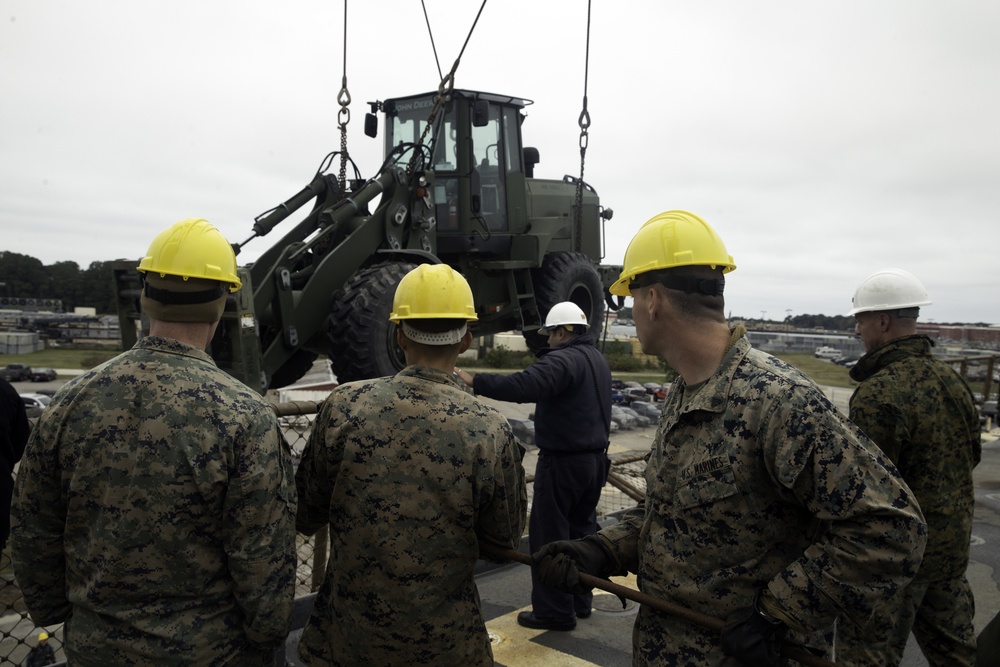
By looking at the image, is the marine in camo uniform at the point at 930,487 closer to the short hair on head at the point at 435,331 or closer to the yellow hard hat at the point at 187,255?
the short hair on head at the point at 435,331

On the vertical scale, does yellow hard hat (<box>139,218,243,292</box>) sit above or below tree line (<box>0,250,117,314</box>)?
below

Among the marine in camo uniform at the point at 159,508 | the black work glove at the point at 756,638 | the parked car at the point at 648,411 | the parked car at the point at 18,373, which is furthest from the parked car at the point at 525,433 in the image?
the parked car at the point at 18,373

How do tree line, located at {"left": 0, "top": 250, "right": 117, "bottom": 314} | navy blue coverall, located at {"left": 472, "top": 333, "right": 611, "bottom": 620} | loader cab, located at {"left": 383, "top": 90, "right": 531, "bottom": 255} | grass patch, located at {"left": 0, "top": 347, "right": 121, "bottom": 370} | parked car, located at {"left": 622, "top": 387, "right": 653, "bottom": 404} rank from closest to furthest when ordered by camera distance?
navy blue coverall, located at {"left": 472, "top": 333, "right": 611, "bottom": 620}, loader cab, located at {"left": 383, "top": 90, "right": 531, "bottom": 255}, parked car, located at {"left": 622, "top": 387, "right": 653, "bottom": 404}, grass patch, located at {"left": 0, "top": 347, "right": 121, "bottom": 370}, tree line, located at {"left": 0, "top": 250, "right": 117, "bottom": 314}

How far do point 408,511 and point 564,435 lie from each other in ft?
7.55

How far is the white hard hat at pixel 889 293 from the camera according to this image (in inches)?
141

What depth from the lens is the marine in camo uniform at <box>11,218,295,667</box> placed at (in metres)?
2.14

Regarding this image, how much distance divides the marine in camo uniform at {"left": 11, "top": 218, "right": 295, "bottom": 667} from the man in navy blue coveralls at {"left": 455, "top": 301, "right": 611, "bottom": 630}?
2351 millimetres

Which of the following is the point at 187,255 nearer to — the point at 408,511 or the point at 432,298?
the point at 432,298

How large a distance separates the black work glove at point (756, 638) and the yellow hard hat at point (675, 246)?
0.93 meters

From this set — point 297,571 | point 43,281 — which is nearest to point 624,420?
point 297,571

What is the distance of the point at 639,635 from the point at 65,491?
1664 millimetres

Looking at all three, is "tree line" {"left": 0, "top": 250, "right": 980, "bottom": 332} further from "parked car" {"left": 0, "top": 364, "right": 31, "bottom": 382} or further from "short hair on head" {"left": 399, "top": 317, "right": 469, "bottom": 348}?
"short hair on head" {"left": 399, "top": 317, "right": 469, "bottom": 348}

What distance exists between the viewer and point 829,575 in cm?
187

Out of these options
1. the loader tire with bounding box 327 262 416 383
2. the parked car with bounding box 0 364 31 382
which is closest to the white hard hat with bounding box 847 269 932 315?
the loader tire with bounding box 327 262 416 383
